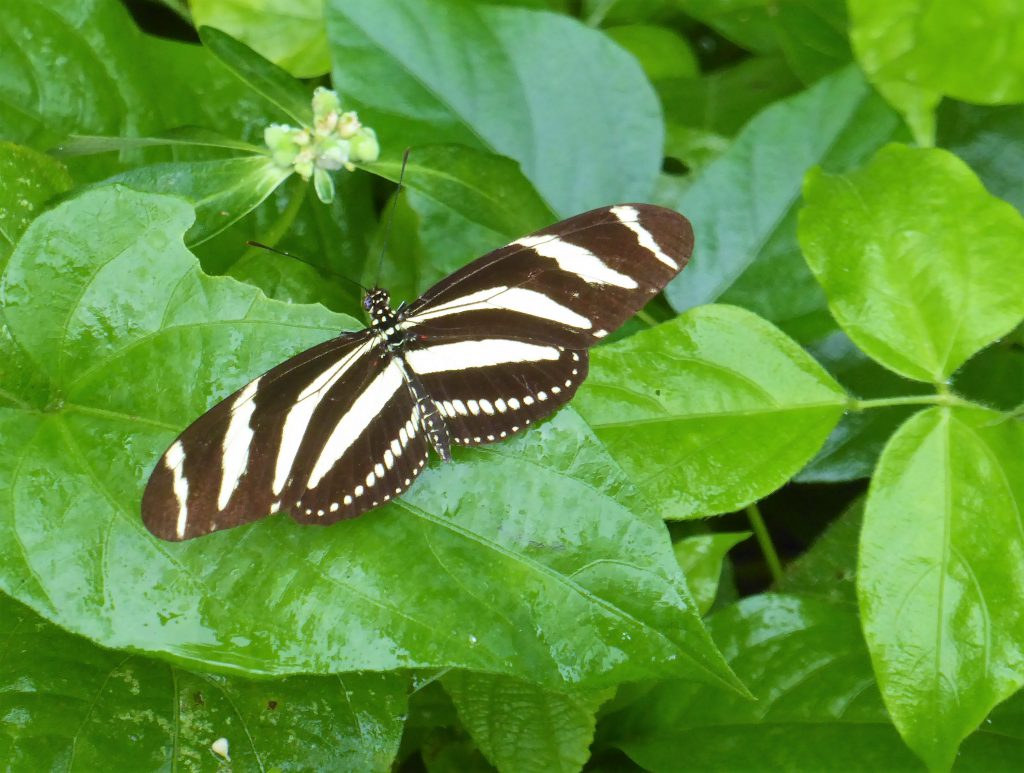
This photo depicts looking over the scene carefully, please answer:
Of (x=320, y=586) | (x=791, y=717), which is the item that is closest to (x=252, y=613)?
(x=320, y=586)

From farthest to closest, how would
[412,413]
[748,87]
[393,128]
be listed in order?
1. [748,87]
2. [393,128]
3. [412,413]

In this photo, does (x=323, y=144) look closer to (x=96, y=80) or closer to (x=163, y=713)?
(x=96, y=80)

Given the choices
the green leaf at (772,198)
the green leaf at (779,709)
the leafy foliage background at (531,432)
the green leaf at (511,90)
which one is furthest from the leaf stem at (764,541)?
the green leaf at (511,90)

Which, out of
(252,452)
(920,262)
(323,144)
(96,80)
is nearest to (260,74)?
(323,144)

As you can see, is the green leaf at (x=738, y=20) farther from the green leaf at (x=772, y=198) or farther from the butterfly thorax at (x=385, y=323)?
the butterfly thorax at (x=385, y=323)

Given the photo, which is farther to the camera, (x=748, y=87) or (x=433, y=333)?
(x=748, y=87)

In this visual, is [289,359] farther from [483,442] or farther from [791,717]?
[791,717]
